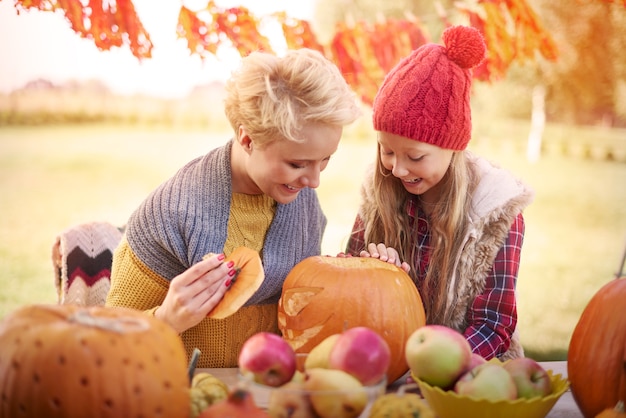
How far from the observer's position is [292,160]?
1.92 metres

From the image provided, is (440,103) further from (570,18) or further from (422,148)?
(570,18)

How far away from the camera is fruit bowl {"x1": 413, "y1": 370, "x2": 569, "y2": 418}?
4.08 feet

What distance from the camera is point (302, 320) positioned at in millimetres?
1701

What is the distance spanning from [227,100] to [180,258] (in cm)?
50

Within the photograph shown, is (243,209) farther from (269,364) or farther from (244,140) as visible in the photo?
(269,364)

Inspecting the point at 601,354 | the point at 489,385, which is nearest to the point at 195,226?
the point at 489,385

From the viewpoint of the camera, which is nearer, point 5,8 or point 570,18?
point 5,8

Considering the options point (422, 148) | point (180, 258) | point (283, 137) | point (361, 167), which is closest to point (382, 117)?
point (422, 148)

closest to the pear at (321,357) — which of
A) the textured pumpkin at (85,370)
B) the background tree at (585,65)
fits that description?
the textured pumpkin at (85,370)

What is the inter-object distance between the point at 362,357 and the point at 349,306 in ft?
1.53

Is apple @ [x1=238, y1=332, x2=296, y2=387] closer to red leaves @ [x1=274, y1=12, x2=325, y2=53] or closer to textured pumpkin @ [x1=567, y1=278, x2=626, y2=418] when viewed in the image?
textured pumpkin @ [x1=567, y1=278, x2=626, y2=418]

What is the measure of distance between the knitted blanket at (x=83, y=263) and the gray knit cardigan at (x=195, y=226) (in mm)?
403

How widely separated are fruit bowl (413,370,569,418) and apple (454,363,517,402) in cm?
2

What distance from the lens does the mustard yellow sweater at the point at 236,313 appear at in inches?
81.4
